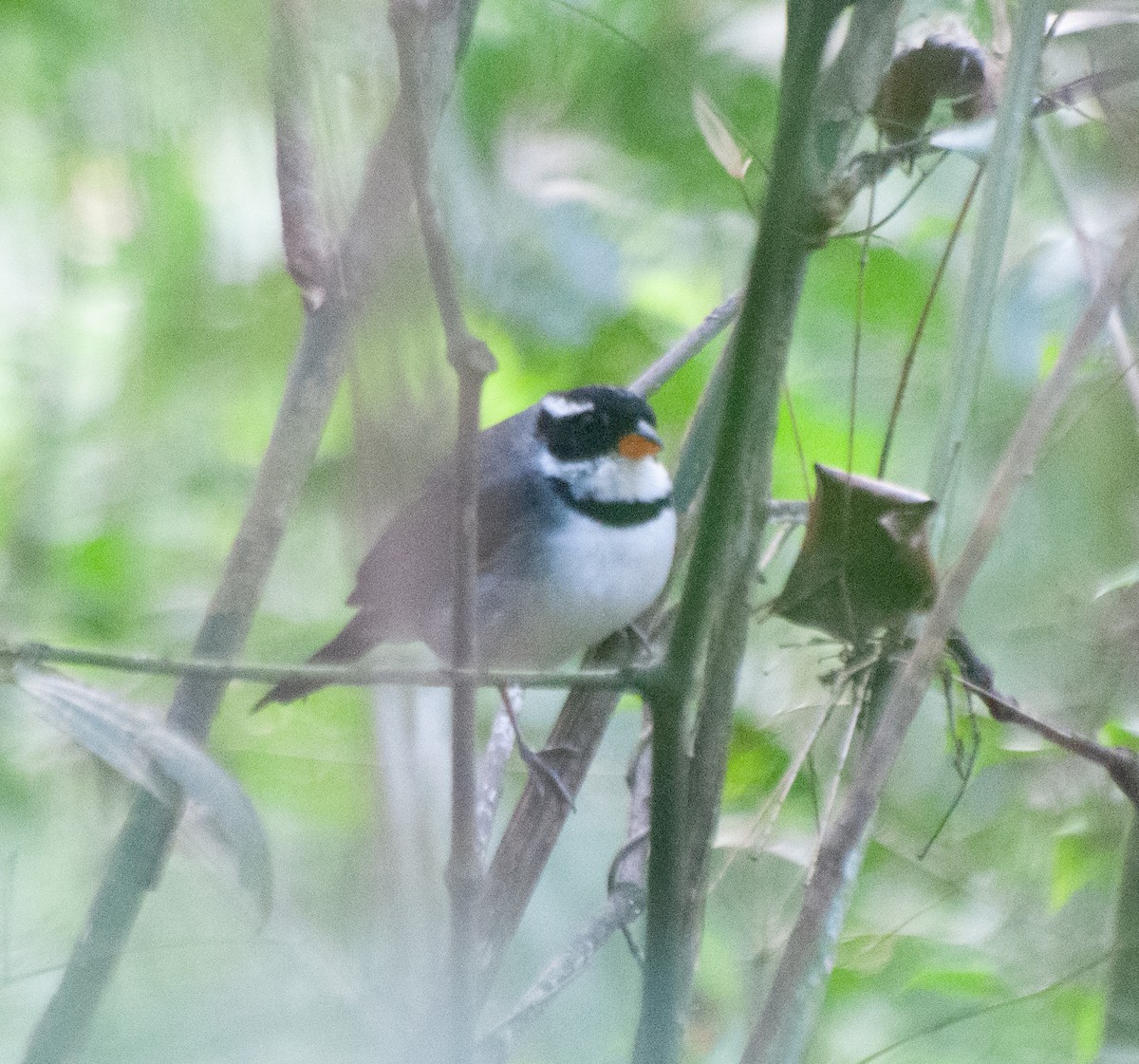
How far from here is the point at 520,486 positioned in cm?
173

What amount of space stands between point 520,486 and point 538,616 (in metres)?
0.21

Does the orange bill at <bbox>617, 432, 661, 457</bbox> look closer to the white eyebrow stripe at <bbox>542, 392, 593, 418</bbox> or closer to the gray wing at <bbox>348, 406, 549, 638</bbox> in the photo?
the white eyebrow stripe at <bbox>542, 392, 593, 418</bbox>

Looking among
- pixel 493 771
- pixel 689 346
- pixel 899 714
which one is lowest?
pixel 493 771

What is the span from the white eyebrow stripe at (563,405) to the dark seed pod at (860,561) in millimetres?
819

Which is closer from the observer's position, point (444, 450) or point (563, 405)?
point (444, 450)

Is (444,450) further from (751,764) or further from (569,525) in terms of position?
(569,525)

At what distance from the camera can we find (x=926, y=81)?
0.86 meters

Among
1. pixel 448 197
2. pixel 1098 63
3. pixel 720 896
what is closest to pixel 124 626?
pixel 720 896

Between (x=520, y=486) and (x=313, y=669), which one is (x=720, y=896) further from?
(x=520, y=486)

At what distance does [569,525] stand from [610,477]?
9cm

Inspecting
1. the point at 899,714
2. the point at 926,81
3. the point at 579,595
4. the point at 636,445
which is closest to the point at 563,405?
the point at 636,445

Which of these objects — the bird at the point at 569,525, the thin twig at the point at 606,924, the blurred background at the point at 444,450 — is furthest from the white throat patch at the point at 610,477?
the thin twig at the point at 606,924

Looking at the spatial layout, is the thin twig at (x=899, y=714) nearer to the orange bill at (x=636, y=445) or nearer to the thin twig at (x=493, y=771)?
the thin twig at (x=493, y=771)

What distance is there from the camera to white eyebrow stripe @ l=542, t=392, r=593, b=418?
60.7 inches
